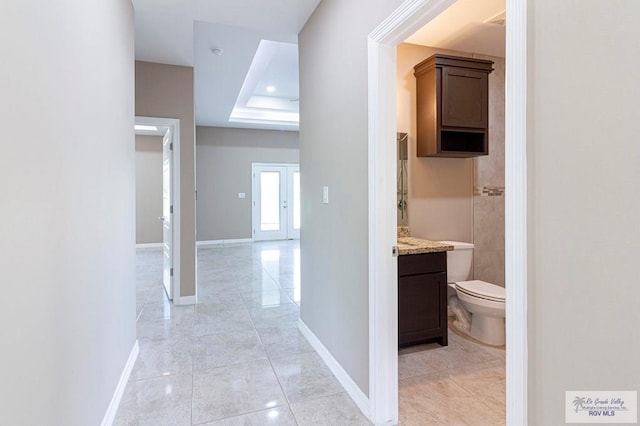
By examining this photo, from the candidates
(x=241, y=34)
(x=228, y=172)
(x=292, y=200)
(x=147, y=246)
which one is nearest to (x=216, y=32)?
(x=241, y=34)

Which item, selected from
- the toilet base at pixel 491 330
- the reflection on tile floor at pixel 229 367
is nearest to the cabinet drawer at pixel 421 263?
the toilet base at pixel 491 330

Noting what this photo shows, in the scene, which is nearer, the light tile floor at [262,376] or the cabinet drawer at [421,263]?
the light tile floor at [262,376]

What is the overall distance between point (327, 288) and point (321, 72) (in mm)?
1607

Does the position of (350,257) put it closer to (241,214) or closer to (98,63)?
(98,63)

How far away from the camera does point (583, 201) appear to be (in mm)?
844

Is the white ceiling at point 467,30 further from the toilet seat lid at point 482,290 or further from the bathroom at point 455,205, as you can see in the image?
the toilet seat lid at point 482,290

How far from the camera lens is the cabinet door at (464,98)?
284cm

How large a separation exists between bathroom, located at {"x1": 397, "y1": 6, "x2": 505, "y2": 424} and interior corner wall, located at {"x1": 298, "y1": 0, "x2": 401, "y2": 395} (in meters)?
0.61

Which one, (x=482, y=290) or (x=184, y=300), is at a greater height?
(x=482, y=290)

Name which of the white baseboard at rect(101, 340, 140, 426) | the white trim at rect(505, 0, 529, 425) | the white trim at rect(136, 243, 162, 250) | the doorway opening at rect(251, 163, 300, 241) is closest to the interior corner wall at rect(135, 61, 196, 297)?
the white baseboard at rect(101, 340, 140, 426)

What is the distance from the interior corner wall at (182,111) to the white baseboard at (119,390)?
52.4 inches

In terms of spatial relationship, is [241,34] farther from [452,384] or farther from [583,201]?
→ [452,384]

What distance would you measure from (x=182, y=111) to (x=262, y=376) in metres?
2.94

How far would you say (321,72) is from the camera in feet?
8.04
